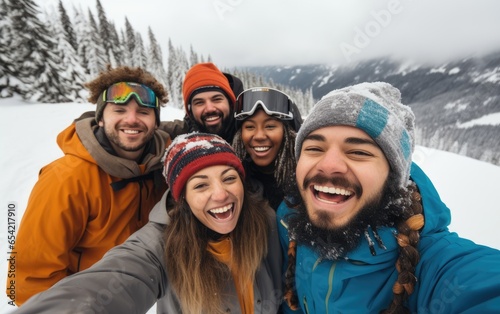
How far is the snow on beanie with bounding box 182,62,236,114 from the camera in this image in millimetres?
4883

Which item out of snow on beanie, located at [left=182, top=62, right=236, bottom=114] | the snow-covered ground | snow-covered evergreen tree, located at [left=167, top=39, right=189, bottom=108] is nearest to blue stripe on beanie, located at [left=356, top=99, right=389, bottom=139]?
snow on beanie, located at [left=182, top=62, right=236, bottom=114]

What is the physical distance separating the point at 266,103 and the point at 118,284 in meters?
3.05

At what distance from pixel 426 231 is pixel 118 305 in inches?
96.7

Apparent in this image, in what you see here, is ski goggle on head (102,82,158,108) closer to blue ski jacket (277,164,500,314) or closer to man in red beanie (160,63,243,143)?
man in red beanie (160,63,243,143)

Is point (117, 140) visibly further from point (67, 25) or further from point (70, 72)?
point (67, 25)

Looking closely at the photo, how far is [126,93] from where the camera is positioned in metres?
3.61

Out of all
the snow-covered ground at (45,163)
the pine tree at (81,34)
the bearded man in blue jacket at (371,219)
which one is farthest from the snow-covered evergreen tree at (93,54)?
the bearded man in blue jacket at (371,219)

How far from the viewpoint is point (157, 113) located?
3.99 metres

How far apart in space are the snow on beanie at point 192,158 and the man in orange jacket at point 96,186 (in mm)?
847

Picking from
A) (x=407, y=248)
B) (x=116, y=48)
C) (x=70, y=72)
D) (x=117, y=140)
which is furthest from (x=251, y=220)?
(x=116, y=48)

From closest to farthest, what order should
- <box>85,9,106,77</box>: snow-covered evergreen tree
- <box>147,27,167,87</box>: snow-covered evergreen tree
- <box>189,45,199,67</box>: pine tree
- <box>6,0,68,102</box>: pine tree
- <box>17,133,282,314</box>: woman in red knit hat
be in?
<box>17,133,282,314</box>: woman in red knit hat, <box>6,0,68,102</box>: pine tree, <box>85,9,106,77</box>: snow-covered evergreen tree, <box>147,27,167,87</box>: snow-covered evergreen tree, <box>189,45,199,67</box>: pine tree

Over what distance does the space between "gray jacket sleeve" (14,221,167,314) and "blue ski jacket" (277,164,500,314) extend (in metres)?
1.46

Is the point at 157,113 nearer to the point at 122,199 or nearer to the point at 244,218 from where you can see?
the point at 122,199

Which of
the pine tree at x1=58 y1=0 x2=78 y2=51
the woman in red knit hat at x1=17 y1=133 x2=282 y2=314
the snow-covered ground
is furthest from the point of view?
the pine tree at x1=58 y1=0 x2=78 y2=51
